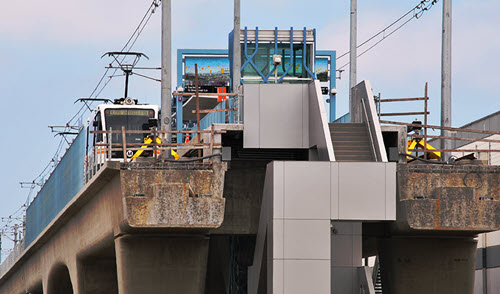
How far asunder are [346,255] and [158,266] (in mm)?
5885

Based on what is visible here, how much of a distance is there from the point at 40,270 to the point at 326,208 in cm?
3100

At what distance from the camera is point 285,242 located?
2522 cm

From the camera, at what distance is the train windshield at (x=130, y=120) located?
4369 cm

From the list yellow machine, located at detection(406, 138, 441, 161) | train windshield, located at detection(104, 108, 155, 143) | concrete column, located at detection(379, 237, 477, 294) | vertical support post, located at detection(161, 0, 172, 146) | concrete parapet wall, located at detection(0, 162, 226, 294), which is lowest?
Result: concrete column, located at detection(379, 237, 477, 294)

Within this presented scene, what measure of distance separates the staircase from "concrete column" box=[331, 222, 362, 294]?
2.69 m

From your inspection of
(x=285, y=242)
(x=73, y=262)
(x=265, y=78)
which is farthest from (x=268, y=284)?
(x=265, y=78)

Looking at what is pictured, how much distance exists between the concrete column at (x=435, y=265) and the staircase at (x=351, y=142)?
2.39 metres

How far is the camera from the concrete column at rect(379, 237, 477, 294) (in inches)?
1096

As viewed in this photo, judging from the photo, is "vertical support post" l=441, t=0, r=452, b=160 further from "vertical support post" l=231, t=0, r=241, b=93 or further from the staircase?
"vertical support post" l=231, t=0, r=241, b=93

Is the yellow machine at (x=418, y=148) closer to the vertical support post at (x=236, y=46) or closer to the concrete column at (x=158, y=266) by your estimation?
the concrete column at (x=158, y=266)

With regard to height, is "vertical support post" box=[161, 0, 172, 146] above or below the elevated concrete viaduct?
above

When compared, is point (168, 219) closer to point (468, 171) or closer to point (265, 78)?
point (468, 171)

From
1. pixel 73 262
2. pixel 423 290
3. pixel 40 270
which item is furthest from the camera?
pixel 40 270

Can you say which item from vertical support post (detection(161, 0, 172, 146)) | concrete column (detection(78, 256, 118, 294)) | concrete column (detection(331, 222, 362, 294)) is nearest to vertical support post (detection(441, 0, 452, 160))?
concrete column (detection(331, 222, 362, 294))
